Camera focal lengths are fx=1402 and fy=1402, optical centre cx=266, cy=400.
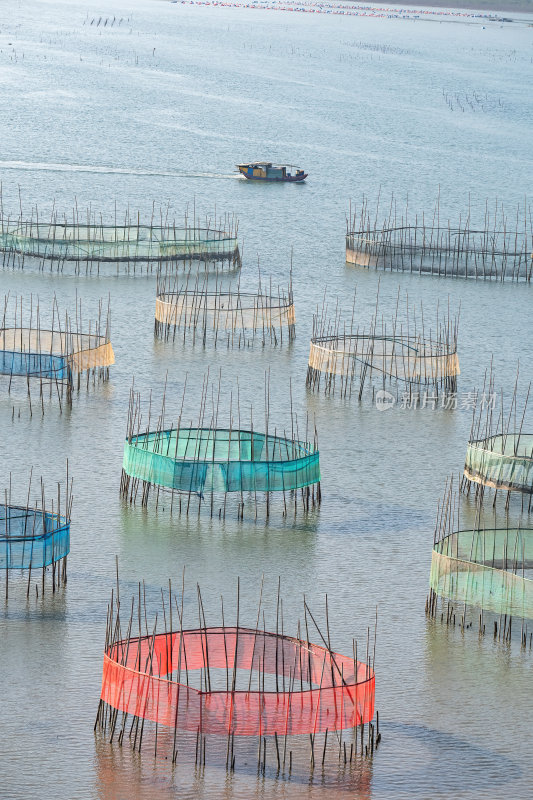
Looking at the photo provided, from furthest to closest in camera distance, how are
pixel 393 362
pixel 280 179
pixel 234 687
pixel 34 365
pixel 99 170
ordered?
pixel 99 170 < pixel 280 179 < pixel 393 362 < pixel 34 365 < pixel 234 687

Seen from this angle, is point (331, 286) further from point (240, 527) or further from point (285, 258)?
point (240, 527)

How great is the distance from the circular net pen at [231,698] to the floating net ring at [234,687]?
0.4 inches

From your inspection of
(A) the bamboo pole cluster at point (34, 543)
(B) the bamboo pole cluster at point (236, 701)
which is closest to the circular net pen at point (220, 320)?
(A) the bamboo pole cluster at point (34, 543)

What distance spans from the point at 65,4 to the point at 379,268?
130 metres

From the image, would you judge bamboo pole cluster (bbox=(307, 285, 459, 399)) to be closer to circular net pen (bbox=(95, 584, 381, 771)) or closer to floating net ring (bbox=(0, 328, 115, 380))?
floating net ring (bbox=(0, 328, 115, 380))

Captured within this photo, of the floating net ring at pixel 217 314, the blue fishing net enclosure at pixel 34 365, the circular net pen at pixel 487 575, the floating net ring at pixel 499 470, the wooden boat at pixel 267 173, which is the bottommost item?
the circular net pen at pixel 487 575

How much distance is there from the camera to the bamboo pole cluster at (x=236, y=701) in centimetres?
1468

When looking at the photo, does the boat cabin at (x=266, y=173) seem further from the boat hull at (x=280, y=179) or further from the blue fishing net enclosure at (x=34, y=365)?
the blue fishing net enclosure at (x=34, y=365)

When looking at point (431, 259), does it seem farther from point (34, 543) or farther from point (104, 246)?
point (34, 543)

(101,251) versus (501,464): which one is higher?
(101,251)

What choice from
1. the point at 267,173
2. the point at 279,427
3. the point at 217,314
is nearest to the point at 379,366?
the point at 279,427

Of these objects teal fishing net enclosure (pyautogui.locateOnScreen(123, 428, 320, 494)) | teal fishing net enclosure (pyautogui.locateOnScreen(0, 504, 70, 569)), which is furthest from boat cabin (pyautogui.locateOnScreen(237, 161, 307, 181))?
teal fishing net enclosure (pyautogui.locateOnScreen(0, 504, 70, 569))

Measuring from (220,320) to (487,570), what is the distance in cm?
1534

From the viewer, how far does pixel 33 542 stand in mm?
18172
